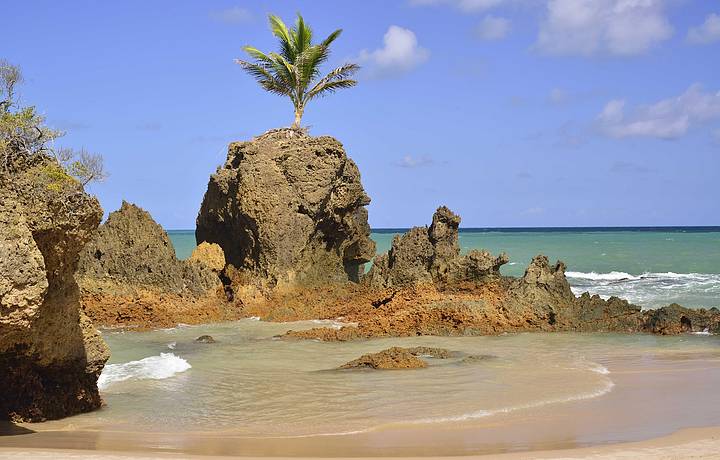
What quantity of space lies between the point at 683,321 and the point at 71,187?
14.1 meters

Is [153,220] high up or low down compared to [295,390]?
up

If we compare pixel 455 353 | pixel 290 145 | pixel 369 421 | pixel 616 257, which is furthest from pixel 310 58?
pixel 616 257

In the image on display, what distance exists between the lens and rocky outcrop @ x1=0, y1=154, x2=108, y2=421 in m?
7.26

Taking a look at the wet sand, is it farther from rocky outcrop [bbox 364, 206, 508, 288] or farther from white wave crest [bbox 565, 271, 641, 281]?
white wave crest [bbox 565, 271, 641, 281]

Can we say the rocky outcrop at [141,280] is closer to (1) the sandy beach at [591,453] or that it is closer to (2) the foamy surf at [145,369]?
(2) the foamy surf at [145,369]

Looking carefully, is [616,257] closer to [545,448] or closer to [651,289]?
[651,289]

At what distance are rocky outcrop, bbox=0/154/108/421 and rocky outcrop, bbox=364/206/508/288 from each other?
11805 mm

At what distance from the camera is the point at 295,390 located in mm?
10930

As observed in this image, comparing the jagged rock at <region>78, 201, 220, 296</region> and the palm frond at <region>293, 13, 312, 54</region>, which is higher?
the palm frond at <region>293, 13, 312, 54</region>

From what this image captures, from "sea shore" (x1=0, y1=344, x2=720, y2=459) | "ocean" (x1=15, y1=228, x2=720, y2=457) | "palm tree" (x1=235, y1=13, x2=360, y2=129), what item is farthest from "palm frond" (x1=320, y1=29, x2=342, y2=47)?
"sea shore" (x1=0, y1=344, x2=720, y2=459)

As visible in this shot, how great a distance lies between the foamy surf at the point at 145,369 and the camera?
11874 mm

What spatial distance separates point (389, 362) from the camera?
12.6 m

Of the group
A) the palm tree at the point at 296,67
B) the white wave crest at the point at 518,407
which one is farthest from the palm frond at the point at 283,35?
the white wave crest at the point at 518,407

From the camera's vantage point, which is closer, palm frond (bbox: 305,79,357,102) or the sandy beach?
the sandy beach
